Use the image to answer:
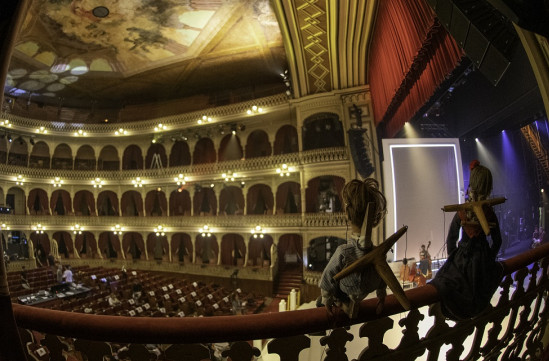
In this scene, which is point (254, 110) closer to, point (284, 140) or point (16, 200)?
point (284, 140)

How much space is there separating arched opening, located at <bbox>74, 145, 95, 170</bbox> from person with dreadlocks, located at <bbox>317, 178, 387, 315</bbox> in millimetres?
19679

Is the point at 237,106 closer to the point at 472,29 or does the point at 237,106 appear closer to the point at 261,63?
the point at 261,63

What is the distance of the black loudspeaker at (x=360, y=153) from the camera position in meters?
9.00

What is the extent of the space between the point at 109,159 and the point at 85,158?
4.24 feet

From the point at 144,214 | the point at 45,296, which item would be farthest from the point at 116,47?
the point at 45,296

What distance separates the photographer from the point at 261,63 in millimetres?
13438

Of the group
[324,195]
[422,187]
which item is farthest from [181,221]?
[422,187]

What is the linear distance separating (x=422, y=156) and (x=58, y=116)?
1922 cm

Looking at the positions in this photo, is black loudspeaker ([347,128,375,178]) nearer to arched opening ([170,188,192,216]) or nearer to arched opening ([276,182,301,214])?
arched opening ([276,182,301,214])

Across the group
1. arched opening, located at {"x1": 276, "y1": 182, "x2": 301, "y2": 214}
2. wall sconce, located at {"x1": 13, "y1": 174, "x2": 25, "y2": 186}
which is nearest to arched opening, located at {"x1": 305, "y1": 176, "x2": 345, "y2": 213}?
arched opening, located at {"x1": 276, "y1": 182, "x2": 301, "y2": 214}

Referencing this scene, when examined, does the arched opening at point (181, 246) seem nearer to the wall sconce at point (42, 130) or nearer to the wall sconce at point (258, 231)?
the wall sconce at point (258, 231)

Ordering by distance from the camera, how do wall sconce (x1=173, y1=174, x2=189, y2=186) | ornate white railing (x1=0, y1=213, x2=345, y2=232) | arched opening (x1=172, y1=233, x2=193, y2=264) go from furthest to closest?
arched opening (x1=172, y1=233, x2=193, y2=264), wall sconce (x1=173, y1=174, x2=189, y2=186), ornate white railing (x1=0, y1=213, x2=345, y2=232)

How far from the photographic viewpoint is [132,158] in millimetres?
18109

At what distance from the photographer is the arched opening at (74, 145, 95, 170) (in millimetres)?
17562
